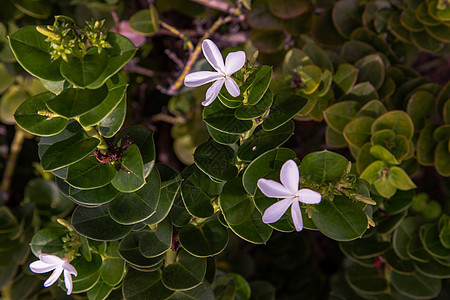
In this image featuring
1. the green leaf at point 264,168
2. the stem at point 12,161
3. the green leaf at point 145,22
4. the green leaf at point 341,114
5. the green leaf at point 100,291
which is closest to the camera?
the green leaf at point 264,168

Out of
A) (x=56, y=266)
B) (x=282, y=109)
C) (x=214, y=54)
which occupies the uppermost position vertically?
(x=214, y=54)

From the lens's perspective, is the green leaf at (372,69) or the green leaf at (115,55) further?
the green leaf at (372,69)

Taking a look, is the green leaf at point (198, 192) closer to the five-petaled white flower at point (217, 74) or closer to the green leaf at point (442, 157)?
the five-petaled white flower at point (217, 74)

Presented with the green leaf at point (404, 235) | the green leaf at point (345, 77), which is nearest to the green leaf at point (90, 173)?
the green leaf at point (345, 77)

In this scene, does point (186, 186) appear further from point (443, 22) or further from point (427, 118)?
point (443, 22)

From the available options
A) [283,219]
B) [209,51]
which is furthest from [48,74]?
[283,219]

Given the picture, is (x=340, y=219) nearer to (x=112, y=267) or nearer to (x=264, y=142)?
(x=264, y=142)

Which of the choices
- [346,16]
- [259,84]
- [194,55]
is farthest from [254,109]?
[346,16]
